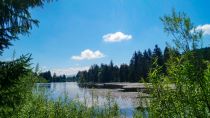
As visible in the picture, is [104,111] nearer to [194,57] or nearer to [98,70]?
[194,57]

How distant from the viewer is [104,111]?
11.7 metres

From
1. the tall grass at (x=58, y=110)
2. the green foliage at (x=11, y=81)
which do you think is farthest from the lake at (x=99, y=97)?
the green foliage at (x=11, y=81)

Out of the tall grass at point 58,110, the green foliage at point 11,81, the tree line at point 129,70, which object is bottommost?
the tall grass at point 58,110

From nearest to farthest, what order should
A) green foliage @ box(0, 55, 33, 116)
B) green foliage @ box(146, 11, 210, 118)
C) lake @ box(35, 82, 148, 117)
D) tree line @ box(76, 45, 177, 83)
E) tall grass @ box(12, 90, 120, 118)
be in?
green foliage @ box(146, 11, 210, 118), green foliage @ box(0, 55, 33, 116), tall grass @ box(12, 90, 120, 118), lake @ box(35, 82, 148, 117), tree line @ box(76, 45, 177, 83)

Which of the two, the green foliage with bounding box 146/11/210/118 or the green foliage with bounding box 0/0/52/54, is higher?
the green foliage with bounding box 0/0/52/54

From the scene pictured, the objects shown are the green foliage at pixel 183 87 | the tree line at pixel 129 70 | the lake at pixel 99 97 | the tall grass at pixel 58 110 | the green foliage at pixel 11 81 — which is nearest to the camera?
the green foliage at pixel 183 87

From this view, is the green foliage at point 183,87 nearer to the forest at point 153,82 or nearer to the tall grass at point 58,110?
the forest at point 153,82

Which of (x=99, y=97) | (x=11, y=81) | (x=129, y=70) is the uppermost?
(x=129, y=70)

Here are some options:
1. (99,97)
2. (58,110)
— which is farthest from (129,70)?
(58,110)

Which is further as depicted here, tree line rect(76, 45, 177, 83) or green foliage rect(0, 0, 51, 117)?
tree line rect(76, 45, 177, 83)

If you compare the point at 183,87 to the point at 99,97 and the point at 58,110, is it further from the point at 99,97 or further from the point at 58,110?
the point at 99,97

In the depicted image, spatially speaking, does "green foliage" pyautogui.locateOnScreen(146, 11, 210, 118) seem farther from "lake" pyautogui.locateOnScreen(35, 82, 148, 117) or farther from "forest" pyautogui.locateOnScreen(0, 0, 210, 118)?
"lake" pyautogui.locateOnScreen(35, 82, 148, 117)

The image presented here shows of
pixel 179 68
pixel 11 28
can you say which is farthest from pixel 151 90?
pixel 11 28

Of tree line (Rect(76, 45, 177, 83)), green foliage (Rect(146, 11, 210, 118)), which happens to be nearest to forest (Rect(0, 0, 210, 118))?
green foliage (Rect(146, 11, 210, 118))
